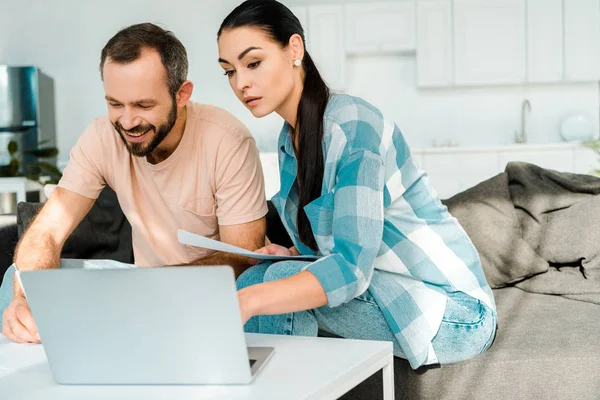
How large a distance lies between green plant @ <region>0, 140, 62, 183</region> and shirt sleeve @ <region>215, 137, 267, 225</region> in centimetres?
485

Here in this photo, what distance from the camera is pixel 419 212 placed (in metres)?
1.75

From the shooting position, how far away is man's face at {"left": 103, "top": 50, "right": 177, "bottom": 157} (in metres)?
1.95

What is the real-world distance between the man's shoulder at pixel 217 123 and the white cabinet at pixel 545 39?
5098 mm

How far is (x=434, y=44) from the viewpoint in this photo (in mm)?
6746

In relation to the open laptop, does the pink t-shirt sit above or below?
above

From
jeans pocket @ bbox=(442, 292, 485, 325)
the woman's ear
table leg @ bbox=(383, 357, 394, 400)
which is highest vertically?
the woman's ear

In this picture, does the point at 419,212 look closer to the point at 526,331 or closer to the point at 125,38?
the point at 526,331

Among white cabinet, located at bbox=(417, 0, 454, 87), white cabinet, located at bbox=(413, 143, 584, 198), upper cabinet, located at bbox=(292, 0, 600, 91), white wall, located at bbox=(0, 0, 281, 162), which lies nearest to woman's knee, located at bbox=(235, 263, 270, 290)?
white cabinet, located at bbox=(413, 143, 584, 198)

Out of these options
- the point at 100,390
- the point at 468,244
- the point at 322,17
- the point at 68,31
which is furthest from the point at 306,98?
the point at 68,31

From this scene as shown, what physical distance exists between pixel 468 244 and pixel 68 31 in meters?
6.60

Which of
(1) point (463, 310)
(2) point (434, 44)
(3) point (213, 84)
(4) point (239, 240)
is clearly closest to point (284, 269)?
(1) point (463, 310)

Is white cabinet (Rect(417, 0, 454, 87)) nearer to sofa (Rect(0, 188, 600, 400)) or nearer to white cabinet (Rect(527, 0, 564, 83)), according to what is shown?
white cabinet (Rect(527, 0, 564, 83))

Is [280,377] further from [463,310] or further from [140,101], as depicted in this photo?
[140,101]

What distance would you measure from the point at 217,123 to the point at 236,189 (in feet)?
0.68
